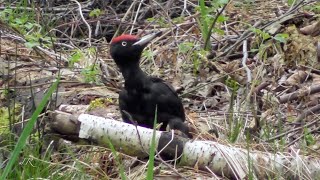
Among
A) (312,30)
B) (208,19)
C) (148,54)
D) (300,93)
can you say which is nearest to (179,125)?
(300,93)

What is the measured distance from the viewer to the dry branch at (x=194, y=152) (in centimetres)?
449

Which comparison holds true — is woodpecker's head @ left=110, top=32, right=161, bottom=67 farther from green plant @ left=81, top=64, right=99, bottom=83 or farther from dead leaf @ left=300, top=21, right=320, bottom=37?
dead leaf @ left=300, top=21, right=320, bottom=37

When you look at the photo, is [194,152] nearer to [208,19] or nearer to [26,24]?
[208,19]

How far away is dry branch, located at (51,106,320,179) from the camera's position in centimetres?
449

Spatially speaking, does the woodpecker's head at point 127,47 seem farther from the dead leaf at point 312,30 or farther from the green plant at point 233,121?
the dead leaf at point 312,30

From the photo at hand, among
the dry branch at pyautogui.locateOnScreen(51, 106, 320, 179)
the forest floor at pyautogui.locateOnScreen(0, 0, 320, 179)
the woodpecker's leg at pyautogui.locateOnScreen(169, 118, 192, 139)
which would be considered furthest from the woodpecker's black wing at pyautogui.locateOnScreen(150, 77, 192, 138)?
the dry branch at pyautogui.locateOnScreen(51, 106, 320, 179)

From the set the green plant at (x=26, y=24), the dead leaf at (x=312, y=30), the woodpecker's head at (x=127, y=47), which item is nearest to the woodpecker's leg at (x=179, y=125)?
the woodpecker's head at (x=127, y=47)

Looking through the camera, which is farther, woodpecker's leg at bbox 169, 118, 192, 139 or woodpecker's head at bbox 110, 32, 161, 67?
woodpecker's head at bbox 110, 32, 161, 67

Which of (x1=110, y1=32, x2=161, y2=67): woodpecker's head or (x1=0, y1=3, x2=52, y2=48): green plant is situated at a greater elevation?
(x1=110, y1=32, x2=161, y2=67): woodpecker's head

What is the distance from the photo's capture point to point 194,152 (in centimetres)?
467

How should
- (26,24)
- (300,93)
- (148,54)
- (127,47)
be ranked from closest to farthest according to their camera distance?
(127,47)
(300,93)
(148,54)
(26,24)

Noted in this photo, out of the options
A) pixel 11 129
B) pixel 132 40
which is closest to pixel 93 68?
pixel 132 40

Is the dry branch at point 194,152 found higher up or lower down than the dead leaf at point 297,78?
lower down

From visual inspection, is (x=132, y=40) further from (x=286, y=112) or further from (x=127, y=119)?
(x=286, y=112)
